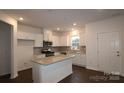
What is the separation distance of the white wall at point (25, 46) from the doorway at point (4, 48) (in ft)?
1.66

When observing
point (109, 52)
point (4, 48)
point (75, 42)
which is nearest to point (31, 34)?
point (4, 48)

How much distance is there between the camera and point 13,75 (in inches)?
142

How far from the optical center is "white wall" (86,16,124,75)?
12.1 feet

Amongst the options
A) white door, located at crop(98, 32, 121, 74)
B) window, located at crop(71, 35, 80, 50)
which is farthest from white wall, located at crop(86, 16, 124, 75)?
window, located at crop(71, 35, 80, 50)

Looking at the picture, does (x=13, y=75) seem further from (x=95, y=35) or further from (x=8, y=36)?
(x=95, y=35)

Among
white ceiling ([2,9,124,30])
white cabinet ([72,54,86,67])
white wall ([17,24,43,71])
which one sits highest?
white ceiling ([2,9,124,30])

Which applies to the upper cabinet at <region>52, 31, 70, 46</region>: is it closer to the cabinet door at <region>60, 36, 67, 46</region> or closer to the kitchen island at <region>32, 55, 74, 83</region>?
the cabinet door at <region>60, 36, 67, 46</region>

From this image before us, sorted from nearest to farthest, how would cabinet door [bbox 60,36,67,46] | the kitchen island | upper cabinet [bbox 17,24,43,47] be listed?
the kitchen island, upper cabinet [bbox 17,24,43,47], cabinet door [bbox 60,36,67,46]

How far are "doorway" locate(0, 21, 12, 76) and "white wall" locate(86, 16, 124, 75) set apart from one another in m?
3.83

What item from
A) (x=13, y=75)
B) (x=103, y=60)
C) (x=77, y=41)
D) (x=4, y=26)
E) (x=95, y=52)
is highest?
(x=4, y=26)

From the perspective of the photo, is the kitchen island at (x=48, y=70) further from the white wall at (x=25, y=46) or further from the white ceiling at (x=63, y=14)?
the white wall at (x=25, y=46)

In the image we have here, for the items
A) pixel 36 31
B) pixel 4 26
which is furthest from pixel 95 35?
pixel 4 26

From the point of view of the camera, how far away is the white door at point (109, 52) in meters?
3.78
